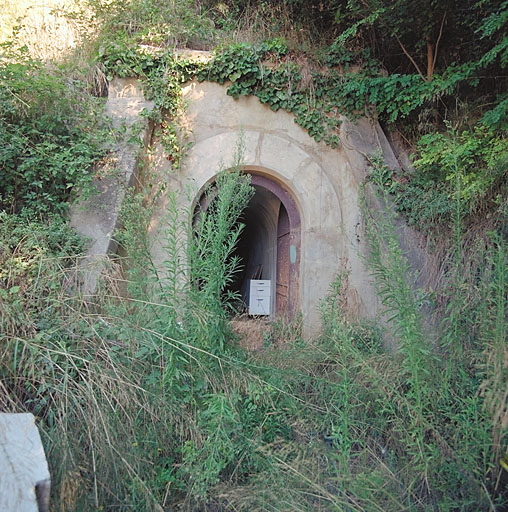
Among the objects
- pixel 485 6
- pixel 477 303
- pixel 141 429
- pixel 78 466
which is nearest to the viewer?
pixel 78 466

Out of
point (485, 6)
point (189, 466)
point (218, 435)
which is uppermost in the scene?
point (485, 6)

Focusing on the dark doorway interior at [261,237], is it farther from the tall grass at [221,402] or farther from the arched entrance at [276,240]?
the tall grass at [221,402]

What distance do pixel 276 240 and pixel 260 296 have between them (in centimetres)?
113

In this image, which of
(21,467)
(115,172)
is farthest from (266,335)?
(21,467)

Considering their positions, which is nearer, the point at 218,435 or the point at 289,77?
the point at 218,435

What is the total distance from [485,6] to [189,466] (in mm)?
5180

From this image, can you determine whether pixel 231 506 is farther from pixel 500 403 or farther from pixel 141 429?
pixel 500 403

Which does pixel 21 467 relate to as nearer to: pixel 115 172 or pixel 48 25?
pixel 115 172

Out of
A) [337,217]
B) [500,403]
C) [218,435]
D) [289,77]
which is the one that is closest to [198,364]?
[218,435]

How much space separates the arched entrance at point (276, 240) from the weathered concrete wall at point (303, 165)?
18 centimetres

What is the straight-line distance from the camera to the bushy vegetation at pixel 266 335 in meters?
2.32

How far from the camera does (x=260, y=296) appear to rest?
6336mm

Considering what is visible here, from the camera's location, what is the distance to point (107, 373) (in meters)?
2.72

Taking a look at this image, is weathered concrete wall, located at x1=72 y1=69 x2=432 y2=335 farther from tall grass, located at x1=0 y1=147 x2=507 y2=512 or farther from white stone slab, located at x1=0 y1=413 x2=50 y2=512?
white stone slab, located at x1=0 y1=413 x2=50 y2=512
